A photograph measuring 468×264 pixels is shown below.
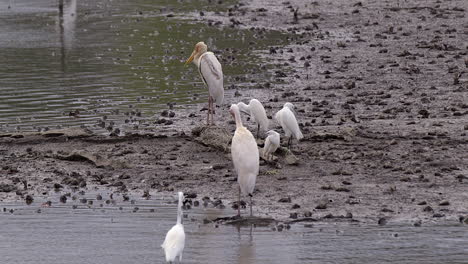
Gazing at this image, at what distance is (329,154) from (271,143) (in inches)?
46.9

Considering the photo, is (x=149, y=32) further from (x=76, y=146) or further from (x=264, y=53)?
(x=76, y=146)

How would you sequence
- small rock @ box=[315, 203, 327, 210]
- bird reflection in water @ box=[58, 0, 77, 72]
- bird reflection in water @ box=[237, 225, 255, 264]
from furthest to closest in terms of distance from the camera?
1. bird reflection in water @ box=[58, 0, 77, 72]
2. small rock @ box=[315, 203, 327, 210]
3. bird reflection in water @ box=[237, 225, 255, 264]

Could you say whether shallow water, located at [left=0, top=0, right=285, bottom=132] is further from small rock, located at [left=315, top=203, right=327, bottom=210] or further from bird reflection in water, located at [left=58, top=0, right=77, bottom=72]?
small rock, located at [left=315, top=203, right=327, bottom=210]

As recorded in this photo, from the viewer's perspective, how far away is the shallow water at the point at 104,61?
17562 millimetres

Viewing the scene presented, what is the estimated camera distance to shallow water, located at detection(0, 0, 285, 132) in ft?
57.6

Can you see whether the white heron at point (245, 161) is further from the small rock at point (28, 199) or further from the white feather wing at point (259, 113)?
the white feather wing at point (259, 113)

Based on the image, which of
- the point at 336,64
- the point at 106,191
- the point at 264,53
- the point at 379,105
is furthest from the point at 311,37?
the point at 106,191

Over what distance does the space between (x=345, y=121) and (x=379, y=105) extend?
5.28 feet

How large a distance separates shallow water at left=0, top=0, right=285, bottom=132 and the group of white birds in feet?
5.29

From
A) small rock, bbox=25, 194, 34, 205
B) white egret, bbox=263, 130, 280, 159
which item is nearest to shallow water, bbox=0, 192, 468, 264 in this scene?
small rock, bbox=25, 194, 34, 205

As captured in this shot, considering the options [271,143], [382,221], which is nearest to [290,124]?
[271,143]

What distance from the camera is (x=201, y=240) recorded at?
10.0m

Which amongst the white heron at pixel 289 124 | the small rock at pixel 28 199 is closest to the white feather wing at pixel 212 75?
the white heron at pixel 289 124

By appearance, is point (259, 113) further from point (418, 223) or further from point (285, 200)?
point (418, 223)
